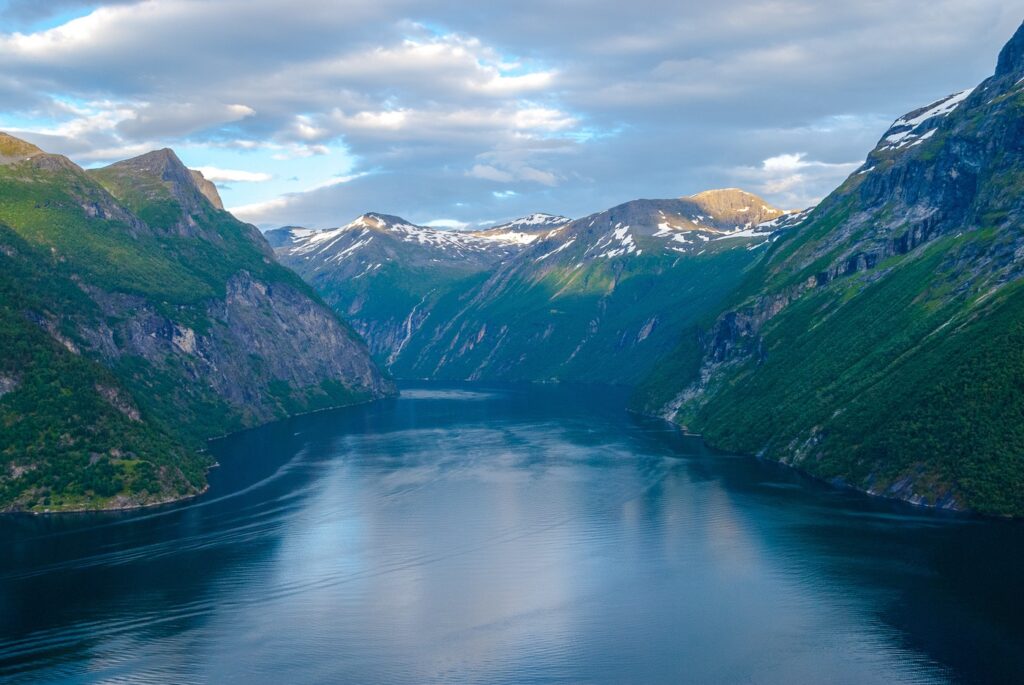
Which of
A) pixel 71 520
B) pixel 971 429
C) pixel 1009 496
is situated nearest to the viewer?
pixel 1009 496

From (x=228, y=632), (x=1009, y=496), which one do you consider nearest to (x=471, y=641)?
(x=228, y=632)

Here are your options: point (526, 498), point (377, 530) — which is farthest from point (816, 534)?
point (377, 530)

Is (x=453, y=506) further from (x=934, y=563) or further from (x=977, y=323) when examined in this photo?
(x=977, y=323)

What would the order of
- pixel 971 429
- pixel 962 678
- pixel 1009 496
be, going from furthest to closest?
pixel 971 429
pixel 1009 496
pixel 962 678

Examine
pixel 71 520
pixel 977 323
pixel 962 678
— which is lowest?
pixel 962 678

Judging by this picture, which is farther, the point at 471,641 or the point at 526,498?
the point at 526,498

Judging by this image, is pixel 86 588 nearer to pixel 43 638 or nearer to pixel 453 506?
pixel 43 638

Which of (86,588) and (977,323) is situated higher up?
(977,323)
